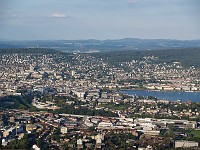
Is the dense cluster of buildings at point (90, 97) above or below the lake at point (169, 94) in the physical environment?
above

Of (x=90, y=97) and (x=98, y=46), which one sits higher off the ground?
(x=98, y=46)

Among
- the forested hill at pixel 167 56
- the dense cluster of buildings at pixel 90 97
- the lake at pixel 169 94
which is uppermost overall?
the forested hill at pixel 167 56

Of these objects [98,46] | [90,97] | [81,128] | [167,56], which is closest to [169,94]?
[90,97]

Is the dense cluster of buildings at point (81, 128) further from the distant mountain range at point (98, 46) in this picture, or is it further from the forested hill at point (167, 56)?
the distant mountain range at point (98, 46)

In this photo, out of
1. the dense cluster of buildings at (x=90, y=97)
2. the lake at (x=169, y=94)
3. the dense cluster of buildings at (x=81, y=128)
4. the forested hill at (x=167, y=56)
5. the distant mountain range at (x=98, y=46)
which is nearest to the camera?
the dense cluster of buildings at (x=81, y=128)

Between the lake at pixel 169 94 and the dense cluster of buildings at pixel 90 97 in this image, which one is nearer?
the dense cluster of buildings at pixel 90 97

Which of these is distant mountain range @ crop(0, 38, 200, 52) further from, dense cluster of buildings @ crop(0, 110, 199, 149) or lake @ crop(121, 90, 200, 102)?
dense cluster of buildings @ crop(0, 110, 199, 149)

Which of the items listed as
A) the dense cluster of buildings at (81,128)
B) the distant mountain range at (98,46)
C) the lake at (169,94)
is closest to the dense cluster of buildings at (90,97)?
the dense cluster of buildings at (81,128)

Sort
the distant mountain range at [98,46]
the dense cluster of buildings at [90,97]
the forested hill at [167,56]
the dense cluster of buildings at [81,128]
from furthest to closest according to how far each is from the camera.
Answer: the distant mountain range at [98,46], the forested hill at [167,56], the dense cluster of buildings at [90,97], the dense cluster of buildings at [81,128]

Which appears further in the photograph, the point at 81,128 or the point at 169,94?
the point at 169,94

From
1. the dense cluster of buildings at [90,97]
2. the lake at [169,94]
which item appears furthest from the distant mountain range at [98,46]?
the lake at [169,94]

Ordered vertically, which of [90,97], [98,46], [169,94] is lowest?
[169,94]

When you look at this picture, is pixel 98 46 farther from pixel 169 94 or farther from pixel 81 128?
pixel 81 128
